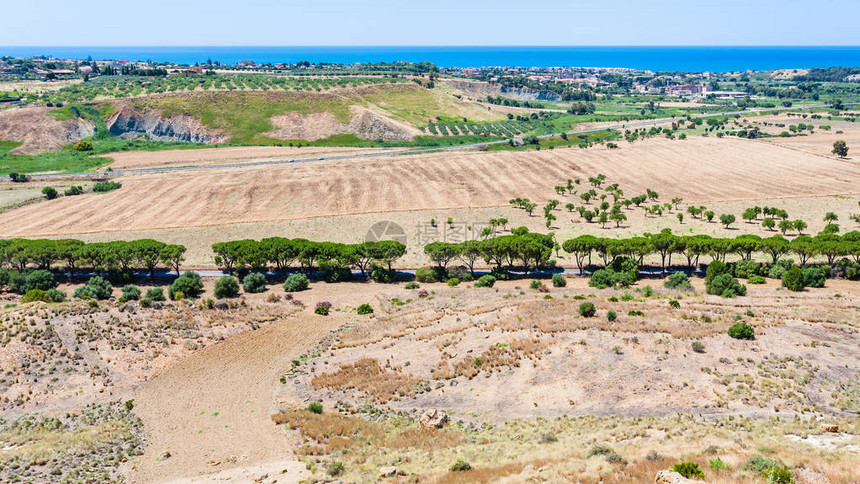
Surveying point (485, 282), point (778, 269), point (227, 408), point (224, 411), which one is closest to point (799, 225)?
point (778, 269)

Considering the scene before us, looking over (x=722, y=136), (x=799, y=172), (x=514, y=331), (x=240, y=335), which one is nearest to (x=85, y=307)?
(x=240, y=335)

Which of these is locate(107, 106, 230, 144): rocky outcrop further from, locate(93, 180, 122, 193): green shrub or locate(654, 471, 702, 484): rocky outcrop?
locate(654, 471, 702, 484): rocky outcrop

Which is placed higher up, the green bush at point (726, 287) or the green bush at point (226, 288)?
the green bush at point (726, 287)

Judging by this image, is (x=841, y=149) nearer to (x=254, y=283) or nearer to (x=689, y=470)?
(x=254, y=283)

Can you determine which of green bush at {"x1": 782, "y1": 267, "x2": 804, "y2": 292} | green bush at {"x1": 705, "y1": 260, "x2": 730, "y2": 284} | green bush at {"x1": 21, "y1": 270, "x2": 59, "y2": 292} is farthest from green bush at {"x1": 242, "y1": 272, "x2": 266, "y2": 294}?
green bush at {"x1": 782, "y1": 267, "x2": 804, "y2": 292}

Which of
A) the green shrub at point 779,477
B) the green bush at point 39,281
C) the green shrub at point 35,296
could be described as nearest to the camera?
the green shrub at point 779,477

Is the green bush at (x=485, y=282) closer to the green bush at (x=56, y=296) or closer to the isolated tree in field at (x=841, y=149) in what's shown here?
the green bush at (x=56, y=296)

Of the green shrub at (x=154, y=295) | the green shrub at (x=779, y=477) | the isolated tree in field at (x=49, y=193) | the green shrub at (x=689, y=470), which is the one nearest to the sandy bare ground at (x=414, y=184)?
the isolated tree in field at (x=49, y=193)
